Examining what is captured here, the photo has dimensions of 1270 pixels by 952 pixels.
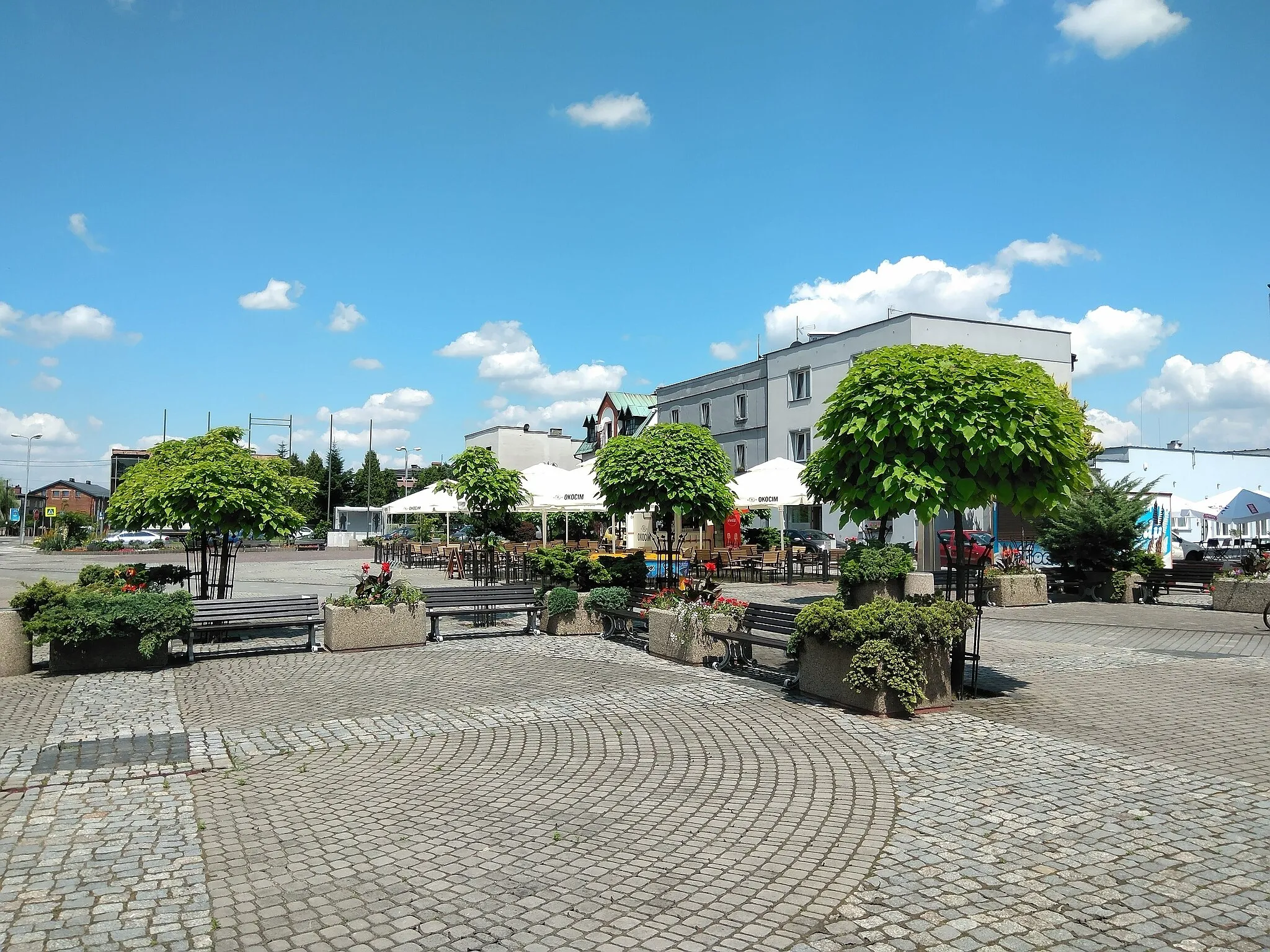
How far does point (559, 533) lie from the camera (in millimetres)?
43219

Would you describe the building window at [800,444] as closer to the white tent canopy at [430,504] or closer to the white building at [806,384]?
the white building at [806,384]

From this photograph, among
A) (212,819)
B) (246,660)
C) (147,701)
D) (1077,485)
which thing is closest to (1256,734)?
(1077,485)

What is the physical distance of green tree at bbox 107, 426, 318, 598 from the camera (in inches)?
543

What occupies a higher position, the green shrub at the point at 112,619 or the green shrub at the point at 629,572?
the green shrub at the point at 629,572

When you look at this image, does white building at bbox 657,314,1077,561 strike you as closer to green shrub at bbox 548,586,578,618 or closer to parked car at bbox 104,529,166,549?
green shrub at bbox 548,586,578,618

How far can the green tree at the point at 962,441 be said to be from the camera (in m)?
9.45

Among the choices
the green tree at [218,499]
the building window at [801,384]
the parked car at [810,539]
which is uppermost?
the building window at [801,384]

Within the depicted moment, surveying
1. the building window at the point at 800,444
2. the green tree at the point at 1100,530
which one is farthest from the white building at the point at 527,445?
the green tree at the point at 1100,530

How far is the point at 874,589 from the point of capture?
692 inches

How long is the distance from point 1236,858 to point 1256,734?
3.50 m

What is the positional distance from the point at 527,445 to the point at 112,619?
66.6 meters

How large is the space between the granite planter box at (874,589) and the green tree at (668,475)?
360 centimetres

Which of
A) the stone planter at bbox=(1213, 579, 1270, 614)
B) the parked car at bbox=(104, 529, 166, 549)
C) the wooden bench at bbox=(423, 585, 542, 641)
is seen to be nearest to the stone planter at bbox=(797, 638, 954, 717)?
the wooden bench at bbox=(423, 585, 542, 641)

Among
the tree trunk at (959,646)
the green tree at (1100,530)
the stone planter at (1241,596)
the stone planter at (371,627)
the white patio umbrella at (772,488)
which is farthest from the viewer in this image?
the white patio umbrella at (772,488)
